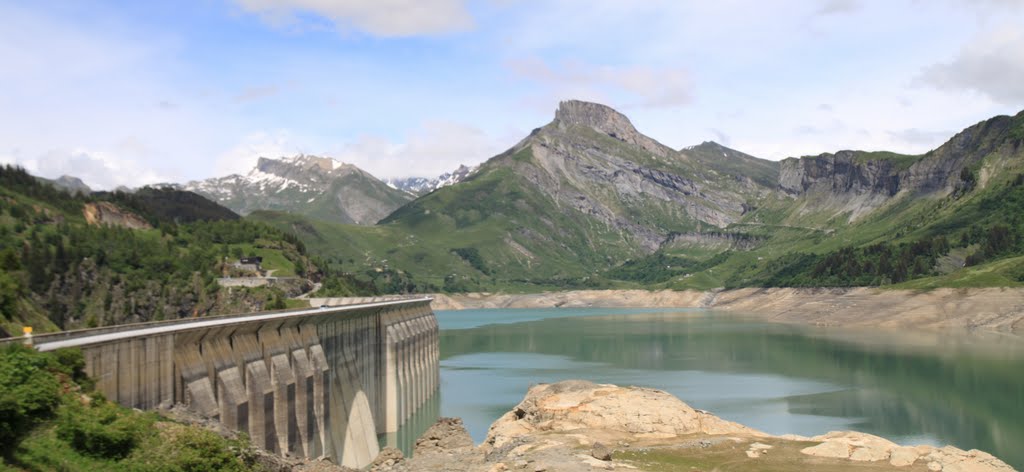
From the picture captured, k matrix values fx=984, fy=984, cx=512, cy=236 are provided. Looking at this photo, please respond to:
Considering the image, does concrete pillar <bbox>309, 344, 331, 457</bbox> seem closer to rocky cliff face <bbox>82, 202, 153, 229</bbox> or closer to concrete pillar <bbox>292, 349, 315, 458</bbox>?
concrete pillar <bbox>292, 349, 315, 458</bbox>

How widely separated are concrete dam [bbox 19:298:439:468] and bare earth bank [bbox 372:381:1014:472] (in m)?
6.71

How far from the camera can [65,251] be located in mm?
124250

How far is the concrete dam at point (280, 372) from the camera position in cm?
3762

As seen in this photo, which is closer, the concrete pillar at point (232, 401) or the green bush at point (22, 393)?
the green bush at point (22, 393)

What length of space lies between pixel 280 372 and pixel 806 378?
92589 mm

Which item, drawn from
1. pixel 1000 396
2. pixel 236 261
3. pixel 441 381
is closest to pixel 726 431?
pixel 1000 396

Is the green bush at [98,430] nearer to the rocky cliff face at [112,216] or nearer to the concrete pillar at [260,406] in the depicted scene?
the concrete pillar at [260,406]

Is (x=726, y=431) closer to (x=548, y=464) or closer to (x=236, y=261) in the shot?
(x=548, y=464)

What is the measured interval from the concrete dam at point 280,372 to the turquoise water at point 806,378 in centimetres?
973

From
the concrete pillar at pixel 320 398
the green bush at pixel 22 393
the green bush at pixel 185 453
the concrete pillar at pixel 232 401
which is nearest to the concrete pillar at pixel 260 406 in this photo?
the concrete pillar at pixel 232 401

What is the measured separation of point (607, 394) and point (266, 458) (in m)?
23.5

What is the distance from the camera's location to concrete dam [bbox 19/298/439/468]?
1481 inches

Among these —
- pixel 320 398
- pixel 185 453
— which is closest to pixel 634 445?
pixel 185 453

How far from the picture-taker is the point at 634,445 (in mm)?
47031
